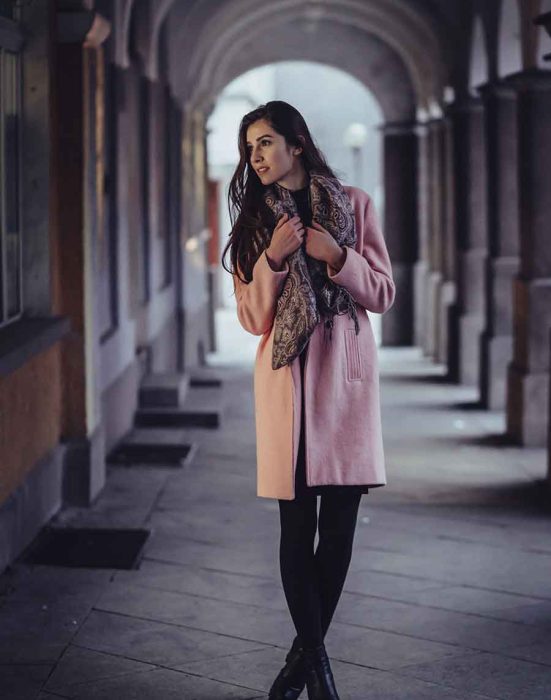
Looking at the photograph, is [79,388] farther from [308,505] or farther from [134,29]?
[134,29]

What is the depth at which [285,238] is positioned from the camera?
4.09m

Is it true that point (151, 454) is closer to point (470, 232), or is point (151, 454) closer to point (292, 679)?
point (292, 679)

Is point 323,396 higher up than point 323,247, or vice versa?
point 323,247

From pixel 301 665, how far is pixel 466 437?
686 centimetres

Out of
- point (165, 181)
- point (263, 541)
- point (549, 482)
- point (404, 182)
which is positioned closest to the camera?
point (263, 541)

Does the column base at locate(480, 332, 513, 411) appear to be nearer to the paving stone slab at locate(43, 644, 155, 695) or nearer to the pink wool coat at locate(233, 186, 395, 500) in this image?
the paving stone slab at locate(43, 644, 155, 695)

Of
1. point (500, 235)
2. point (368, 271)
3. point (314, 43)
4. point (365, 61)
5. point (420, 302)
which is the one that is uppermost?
point (314, 43)

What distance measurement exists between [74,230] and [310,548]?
3.90 m

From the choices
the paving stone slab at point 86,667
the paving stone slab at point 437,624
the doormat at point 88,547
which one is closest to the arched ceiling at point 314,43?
the doormat at point 88,547

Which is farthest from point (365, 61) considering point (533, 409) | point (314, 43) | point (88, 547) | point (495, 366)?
point (88, 547)

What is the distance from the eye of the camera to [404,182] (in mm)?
20312

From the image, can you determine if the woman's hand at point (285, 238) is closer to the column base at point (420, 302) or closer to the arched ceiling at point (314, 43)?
the arched ceiling at point (314, 43)

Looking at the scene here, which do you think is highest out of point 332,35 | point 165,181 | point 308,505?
point 332,35

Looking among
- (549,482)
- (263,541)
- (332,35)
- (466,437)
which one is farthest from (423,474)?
(332,35)
